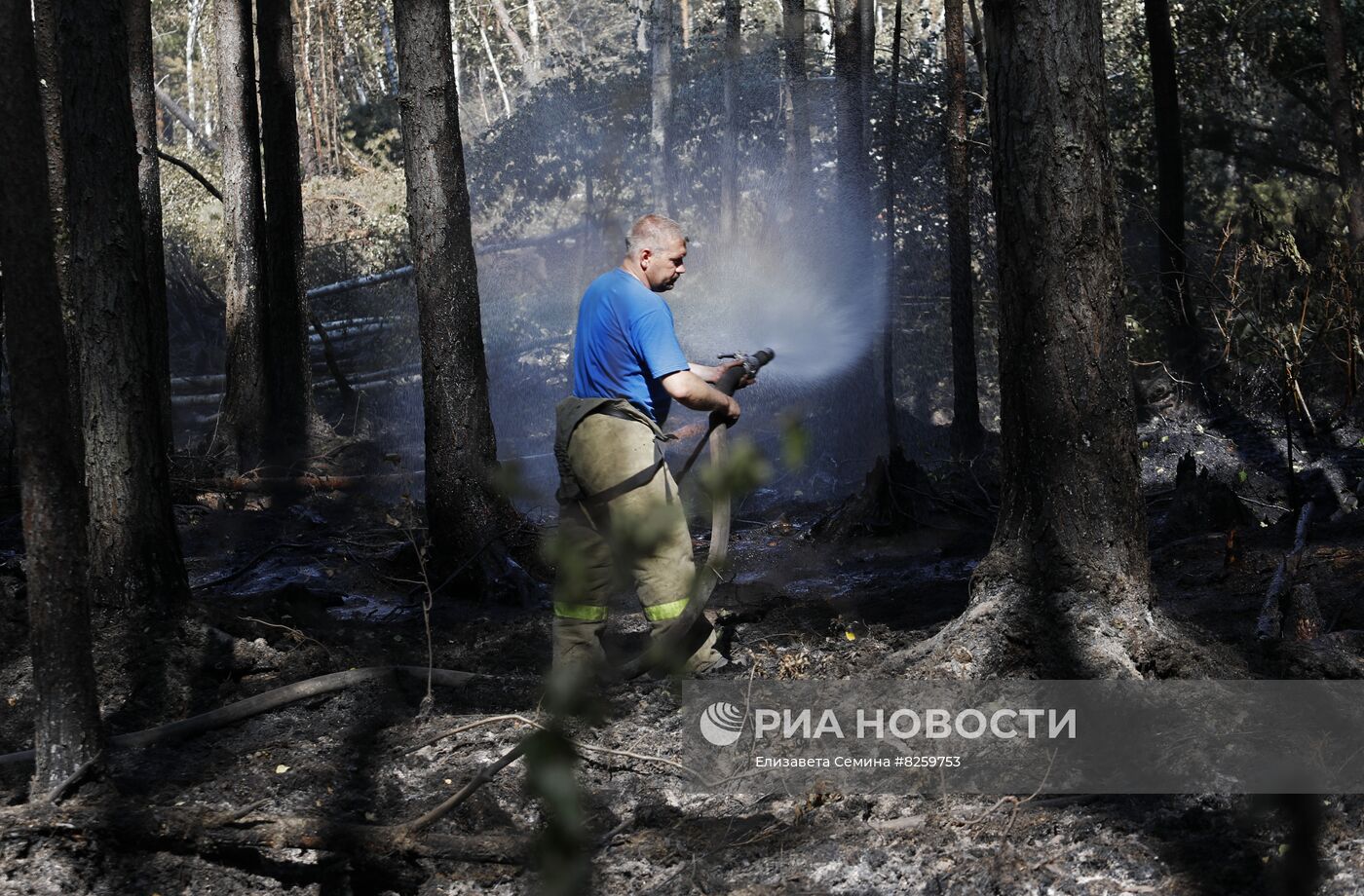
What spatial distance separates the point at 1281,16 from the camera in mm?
20328

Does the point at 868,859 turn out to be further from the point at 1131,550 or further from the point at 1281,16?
the point at 1281,16

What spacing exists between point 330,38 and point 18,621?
83.4ft

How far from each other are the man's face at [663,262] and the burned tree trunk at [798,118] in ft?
53.4

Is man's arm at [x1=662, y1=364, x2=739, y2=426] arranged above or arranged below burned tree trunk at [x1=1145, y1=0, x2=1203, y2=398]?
below

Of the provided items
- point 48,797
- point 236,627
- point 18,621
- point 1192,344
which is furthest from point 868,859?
point 1192,344

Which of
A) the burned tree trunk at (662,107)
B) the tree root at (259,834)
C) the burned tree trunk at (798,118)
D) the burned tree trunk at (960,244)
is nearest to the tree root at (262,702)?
the tree root at (259,834)

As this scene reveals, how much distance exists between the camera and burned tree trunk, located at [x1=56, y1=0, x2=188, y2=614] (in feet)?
19.7

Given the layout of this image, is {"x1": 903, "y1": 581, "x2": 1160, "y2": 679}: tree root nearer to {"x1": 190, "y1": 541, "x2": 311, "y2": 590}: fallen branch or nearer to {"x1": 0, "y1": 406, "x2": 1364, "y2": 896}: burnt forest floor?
{"x1": 0, "y1": 406, "x2": 1364, "y2": 896}: burnt forest floor

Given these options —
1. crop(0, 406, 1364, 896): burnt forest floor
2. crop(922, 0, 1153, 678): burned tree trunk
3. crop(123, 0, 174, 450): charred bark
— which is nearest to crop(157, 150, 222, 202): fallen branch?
crop(123, 0, 174, 450): charred bark

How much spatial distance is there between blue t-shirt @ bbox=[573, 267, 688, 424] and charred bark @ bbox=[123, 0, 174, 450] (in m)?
6.95

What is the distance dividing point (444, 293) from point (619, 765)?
13.6 feet

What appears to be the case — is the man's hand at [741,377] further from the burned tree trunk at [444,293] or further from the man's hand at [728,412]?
the burned tree trunk at [444,293]

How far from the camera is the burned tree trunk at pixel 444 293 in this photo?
25.6 feet

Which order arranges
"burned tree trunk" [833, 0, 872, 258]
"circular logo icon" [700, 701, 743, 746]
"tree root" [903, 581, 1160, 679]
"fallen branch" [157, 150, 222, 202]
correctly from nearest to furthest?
1. "tree root" [903, 581, 1160, 679]
2. "circular logo icon" [700, 701, 743, 746]
3. "fallen branch" [157, 150, 222, 202]
4. "burned tree trunk" [833, 0, 872, 258]
